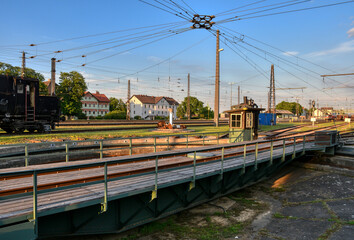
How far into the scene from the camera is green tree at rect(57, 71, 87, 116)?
49.4 metres

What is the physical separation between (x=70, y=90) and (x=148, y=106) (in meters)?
46.8

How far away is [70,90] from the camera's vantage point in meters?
50.0

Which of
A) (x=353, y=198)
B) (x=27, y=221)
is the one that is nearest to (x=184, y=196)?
(x=27, y=221)

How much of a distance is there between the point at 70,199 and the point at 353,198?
11085 mm

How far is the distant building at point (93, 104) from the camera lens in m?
83.9

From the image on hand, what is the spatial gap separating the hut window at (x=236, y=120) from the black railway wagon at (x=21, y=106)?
54.8 feet

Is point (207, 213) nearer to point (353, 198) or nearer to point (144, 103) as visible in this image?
point (353, 198)

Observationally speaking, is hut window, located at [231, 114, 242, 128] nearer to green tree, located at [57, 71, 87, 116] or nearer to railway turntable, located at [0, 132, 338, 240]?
railway turntable, located at [0, 132, 338, 240]

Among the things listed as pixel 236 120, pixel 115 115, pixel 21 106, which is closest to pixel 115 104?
pixel 115 115

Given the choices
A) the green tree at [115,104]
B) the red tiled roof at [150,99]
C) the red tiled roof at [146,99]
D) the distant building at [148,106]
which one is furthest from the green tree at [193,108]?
the green tree at [115,104]

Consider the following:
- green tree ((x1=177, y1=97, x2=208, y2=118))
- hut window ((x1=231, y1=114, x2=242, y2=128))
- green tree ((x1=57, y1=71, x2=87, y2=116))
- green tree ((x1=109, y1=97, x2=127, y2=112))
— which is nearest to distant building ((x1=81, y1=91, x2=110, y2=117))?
green tree ((x1=109, y1=97, x2=127, y2=112))

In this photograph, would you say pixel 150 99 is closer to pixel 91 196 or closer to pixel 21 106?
pixel 21 106

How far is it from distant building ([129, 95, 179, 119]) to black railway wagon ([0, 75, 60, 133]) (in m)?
70.4

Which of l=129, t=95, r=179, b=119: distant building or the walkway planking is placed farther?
l=129, t=95, r=179, b=119: distant building
